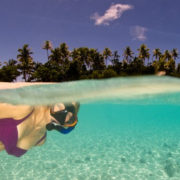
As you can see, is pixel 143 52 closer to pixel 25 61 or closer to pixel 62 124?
pixel 25 61

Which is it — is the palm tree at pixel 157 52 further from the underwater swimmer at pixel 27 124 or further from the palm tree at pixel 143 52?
the underwater swimmer at pixel 27 124

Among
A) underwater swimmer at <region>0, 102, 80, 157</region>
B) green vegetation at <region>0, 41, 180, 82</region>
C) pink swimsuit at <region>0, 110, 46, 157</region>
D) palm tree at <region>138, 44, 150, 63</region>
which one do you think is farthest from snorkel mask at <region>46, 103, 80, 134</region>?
palm tree at <region>138, 44, 150, 63</region>

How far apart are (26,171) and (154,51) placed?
65.8 m

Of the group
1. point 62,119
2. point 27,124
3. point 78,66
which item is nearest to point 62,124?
point 62,119

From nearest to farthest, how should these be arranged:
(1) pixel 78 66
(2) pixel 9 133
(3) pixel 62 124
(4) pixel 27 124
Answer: (2) pixel 9 133 → (4) pixel 27 124 → (3) pixel 62 124 → (1) pixel 78 66

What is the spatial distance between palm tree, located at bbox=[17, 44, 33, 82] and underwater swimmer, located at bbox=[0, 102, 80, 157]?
4347cm

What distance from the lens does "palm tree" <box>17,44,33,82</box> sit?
4564 cm

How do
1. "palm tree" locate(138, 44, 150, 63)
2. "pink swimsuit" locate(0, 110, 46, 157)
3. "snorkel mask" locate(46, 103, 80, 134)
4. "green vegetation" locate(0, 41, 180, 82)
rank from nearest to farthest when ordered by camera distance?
"pink swimsuit" locate(0, 110, 46, 157)
"snorkel mask" locate(46, 103, 80, 134)
"green vegetation" locate(0, 41, 180, 82)
"palm tree" locate(138, 44, 150, 63)

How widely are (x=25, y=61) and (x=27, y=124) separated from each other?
1800 inches

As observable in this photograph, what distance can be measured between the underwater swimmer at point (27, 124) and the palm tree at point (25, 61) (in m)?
43.5

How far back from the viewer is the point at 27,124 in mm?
4254

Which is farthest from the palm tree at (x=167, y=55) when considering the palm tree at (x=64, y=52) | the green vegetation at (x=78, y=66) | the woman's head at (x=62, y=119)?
the woman's head at (x=62, y=119)

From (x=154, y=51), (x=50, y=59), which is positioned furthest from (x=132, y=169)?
(x=154, y=51)

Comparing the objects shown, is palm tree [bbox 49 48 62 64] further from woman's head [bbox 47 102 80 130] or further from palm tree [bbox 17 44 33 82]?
woman's head [bbox 47 102 80 130]
